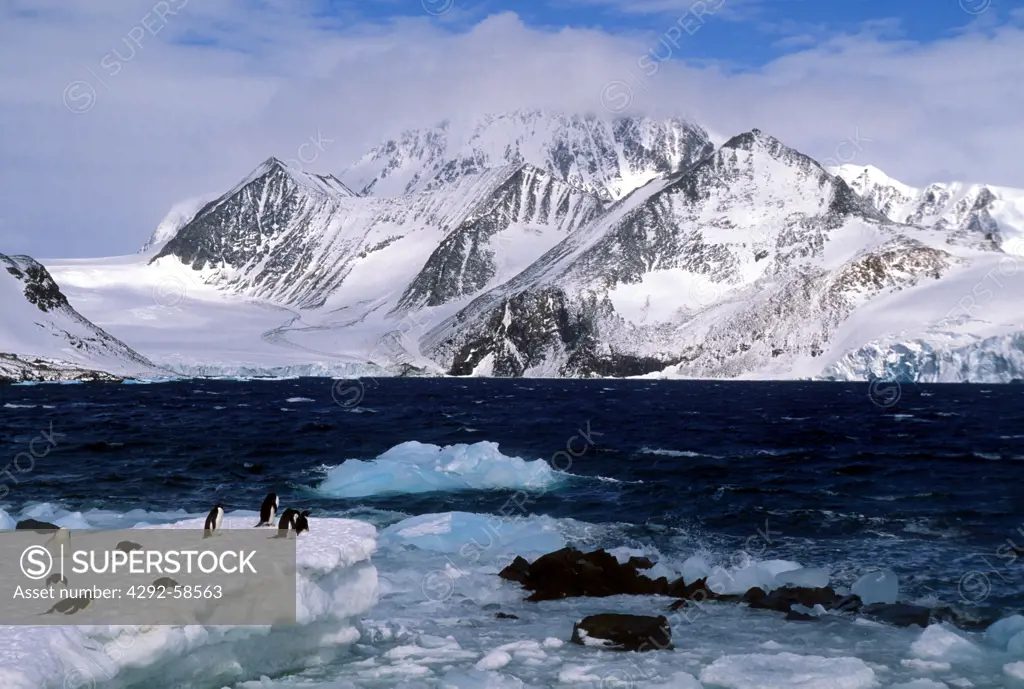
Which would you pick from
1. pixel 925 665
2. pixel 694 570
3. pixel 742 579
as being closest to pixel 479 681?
pixel 925 665

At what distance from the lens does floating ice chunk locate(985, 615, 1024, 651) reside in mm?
17609

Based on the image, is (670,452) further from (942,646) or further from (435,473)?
(942,646)

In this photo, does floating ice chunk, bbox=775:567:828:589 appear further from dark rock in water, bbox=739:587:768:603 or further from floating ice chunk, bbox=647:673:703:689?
floating ice chunk, bbox=647:673:703:689

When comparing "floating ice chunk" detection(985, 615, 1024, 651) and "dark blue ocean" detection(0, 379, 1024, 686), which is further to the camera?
"dark blue ocean" detection(0, 379, 1024, 686)

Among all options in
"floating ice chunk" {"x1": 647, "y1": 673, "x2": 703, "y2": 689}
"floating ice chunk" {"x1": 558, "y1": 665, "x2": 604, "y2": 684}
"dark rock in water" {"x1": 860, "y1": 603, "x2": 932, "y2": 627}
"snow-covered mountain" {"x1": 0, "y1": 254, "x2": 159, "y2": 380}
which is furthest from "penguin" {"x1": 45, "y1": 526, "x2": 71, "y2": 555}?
"snow-covered mountain" {"x1": 0, "y1": 254, "x2": 159, "y2": 380}

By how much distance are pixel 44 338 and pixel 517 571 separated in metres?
133

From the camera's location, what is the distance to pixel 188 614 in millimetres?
14219

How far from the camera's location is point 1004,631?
17859 mm

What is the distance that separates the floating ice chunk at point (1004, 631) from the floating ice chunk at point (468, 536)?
444 inches

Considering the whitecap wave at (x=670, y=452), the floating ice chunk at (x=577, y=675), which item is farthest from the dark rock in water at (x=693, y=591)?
the whitecap wave at (x=670, y=452)

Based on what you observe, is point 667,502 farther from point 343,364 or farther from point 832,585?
point 343,364

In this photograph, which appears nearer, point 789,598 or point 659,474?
point 789,598

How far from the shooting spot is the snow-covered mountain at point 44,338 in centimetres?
13088

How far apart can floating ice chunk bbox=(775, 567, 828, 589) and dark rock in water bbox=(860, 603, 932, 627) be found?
170cm
